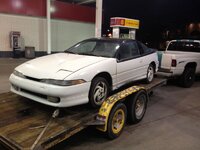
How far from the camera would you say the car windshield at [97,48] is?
419cm

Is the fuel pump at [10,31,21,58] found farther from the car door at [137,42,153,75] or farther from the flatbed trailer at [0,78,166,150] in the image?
the car door at [137,42,153,75]

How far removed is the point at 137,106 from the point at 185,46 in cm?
540

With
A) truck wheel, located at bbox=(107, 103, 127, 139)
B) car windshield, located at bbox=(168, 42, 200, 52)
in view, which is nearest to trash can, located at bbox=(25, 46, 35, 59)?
car windshield, located at bbox=(168, 42, 200, 52)

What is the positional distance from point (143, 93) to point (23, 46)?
1233 centimetres

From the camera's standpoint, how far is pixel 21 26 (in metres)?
14.2

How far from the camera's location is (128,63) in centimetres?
430

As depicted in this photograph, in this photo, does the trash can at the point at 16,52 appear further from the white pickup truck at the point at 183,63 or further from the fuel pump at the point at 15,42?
the white pickup truck at the point at 183,63

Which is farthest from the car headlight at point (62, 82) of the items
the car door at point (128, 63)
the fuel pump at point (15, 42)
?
the fuel pump at point (15, 42)

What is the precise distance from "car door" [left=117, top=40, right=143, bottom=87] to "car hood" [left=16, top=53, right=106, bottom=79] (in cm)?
50

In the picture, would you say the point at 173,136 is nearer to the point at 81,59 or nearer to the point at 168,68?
the point at 81,59

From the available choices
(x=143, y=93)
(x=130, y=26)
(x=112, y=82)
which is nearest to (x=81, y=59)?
(x=112, y=82)

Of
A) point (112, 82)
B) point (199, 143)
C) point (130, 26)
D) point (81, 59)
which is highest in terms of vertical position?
point (130, 26)

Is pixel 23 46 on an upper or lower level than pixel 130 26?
lower

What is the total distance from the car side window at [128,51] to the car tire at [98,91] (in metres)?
0.76
